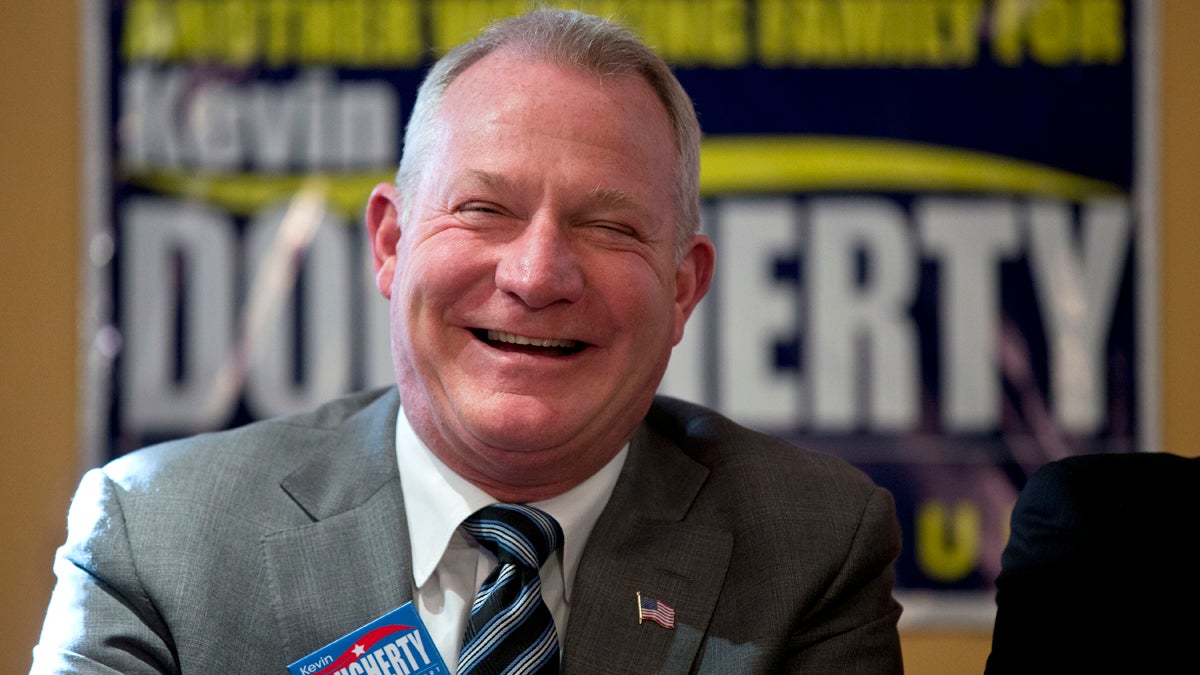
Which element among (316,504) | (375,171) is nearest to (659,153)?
(316,504)

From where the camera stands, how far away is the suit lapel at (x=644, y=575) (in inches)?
62.9

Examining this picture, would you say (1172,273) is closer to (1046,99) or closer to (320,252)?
(1046,99)

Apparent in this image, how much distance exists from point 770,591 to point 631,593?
0.20 m

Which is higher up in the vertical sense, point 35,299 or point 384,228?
point 384,228

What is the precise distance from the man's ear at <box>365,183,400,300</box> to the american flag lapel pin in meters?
0.60

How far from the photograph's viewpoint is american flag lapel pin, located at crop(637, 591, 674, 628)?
1626mm

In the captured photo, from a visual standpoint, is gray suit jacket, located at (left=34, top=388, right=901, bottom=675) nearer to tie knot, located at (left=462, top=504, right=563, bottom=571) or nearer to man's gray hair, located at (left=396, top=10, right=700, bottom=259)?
tie knot, located at (left=462, top=504, right=563, bottom=571)

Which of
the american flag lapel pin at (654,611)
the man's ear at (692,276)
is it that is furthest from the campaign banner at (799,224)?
the american flag lapel pin at (654,611)

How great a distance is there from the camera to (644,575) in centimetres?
167

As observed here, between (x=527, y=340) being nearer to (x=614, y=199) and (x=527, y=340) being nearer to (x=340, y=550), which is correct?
(x=614, y=199)

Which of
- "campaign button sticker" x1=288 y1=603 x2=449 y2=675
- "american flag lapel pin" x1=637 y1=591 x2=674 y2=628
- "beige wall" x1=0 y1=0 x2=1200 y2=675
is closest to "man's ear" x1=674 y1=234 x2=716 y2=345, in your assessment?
"american flag lapel pin" x1=637 y1=591 x2=674 y2=628

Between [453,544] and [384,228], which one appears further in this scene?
[384,228]

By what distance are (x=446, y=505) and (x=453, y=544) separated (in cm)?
6

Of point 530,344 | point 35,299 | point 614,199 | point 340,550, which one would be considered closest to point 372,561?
point 340,550
